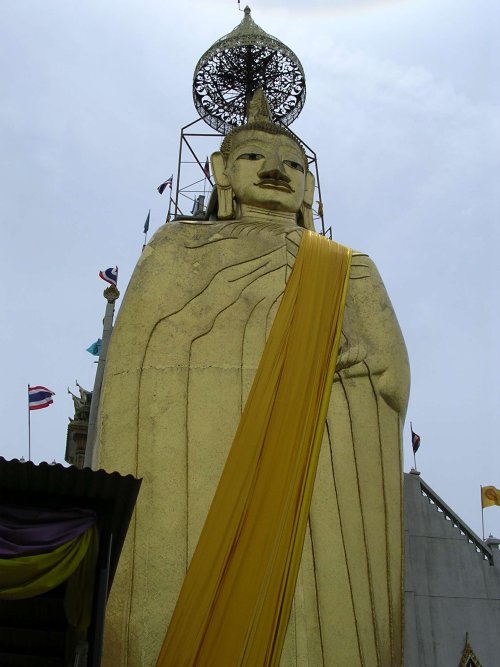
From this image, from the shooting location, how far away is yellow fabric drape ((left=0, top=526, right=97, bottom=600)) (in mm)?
4285

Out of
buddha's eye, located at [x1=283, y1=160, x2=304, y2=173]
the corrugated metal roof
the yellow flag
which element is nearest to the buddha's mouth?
buddha's eye, located at [x1=283, y1=160, x2=304, y2=173]

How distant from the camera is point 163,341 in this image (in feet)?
24.7

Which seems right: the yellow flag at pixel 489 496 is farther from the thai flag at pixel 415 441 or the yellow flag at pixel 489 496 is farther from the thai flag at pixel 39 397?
the thai flag at pixel 39 397

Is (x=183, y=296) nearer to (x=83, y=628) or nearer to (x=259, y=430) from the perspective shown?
(x=259, y=430)

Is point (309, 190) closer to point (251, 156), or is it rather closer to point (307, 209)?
point (307, 209)

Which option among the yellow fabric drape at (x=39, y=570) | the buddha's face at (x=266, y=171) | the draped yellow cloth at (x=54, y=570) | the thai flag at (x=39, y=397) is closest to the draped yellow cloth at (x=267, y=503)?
the buddha's face at (x=266, y=171)

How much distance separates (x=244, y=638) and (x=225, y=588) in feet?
1.23

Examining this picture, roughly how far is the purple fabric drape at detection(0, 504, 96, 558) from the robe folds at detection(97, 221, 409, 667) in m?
2.02

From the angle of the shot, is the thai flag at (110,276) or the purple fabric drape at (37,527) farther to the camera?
the thai flag at (110,276)

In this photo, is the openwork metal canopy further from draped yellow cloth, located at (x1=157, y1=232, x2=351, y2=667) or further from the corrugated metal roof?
the corrugated metal roof

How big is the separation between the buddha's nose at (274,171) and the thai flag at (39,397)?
534cm

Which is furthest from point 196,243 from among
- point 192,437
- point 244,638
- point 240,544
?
point 244,638

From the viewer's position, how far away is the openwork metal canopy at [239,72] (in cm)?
1412

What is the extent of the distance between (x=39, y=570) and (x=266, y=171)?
5.42 m
